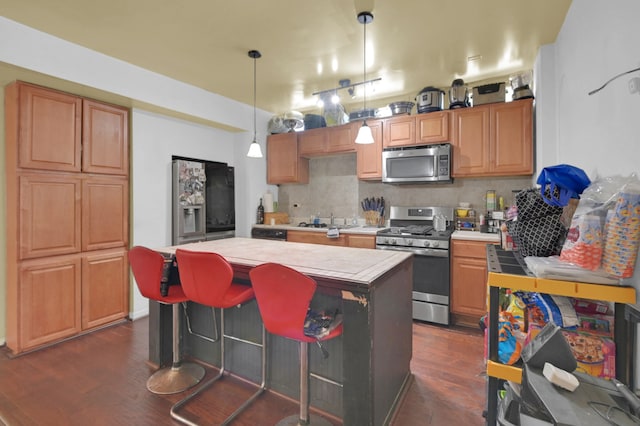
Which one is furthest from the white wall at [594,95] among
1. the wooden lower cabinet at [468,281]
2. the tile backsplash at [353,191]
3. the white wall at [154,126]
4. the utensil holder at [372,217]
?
the white wall at [154,126]

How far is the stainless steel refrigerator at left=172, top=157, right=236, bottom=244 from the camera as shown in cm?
366

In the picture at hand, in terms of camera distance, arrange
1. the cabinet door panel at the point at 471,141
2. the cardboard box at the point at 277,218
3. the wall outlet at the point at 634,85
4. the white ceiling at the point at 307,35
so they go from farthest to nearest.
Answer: the cardboard box at the point at 277,218 < the cabinet door panel at the point at 471,141 < the white ceiling at the point at 307,35 < the wall outlet at the point at 634,85

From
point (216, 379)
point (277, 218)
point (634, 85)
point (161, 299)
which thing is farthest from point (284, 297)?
point (277, 218)

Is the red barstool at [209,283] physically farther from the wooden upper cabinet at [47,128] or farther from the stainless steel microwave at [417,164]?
the stainless steel microwave at [417,164]

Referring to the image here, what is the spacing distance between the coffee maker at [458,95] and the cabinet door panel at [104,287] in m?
3.94

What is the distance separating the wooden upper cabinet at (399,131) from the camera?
3623 millimetres

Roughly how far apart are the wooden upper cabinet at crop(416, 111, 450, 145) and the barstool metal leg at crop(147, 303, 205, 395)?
9.90 ft

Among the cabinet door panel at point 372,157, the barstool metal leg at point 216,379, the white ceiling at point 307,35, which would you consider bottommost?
the barstool metal leg at point 216,379

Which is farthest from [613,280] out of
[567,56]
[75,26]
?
[75,26]

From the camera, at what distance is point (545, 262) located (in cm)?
111

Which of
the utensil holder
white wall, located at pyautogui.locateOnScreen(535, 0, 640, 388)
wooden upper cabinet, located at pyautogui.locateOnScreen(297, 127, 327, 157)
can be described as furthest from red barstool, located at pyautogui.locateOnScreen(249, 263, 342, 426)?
wooden upper cabinet, located at pyautogui.locateOnScreen(297, 127, 327, 157)

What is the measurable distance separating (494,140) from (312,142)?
2.26 m

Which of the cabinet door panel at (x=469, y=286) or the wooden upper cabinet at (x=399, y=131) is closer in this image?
the cabinet door panel at (x=469, y=286)

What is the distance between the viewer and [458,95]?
338 centimetres
